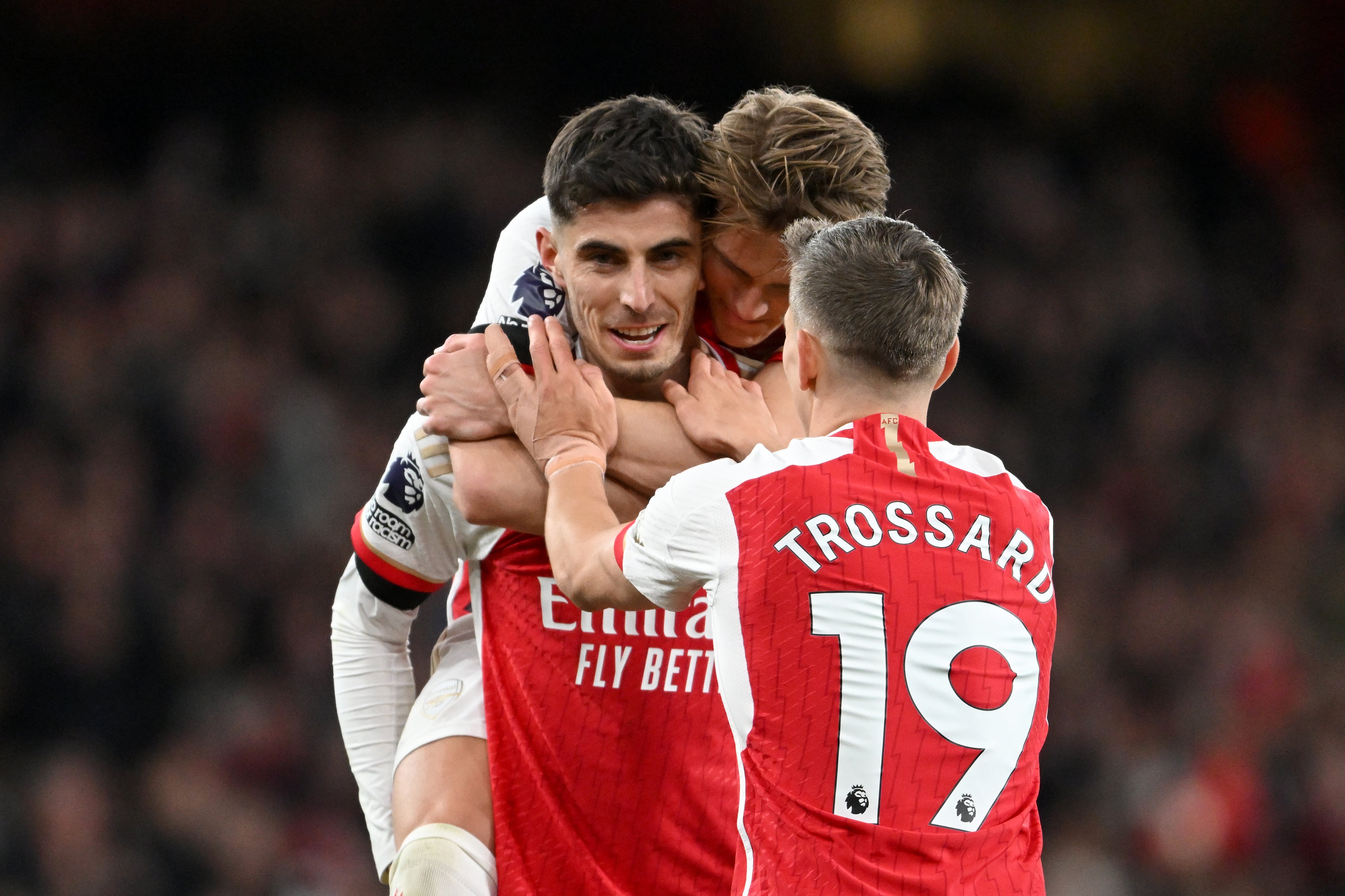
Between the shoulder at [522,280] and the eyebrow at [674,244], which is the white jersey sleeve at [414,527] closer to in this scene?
the shoulder at [522,280]

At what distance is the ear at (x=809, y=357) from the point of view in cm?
254

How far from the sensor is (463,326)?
30.4 ft

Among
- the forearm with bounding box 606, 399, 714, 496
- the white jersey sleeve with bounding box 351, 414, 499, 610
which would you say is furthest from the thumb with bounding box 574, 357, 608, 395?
the white jersey sleeve with bounding box 351, 414, 499, 610

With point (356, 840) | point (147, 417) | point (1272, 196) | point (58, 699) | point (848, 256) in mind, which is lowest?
point (356, 840)

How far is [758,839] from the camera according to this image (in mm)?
2404

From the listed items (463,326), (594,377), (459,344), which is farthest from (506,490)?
(463,326)

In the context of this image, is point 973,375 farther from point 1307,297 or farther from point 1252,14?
point 1252,14

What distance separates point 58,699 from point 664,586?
591 cm

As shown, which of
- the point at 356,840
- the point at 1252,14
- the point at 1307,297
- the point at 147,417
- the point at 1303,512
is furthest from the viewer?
the point at 1252,14

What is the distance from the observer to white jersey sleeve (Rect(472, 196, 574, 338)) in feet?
11.0

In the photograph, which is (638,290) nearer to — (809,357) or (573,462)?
(573,462)

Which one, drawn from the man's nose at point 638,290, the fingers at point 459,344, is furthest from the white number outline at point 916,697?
the fingers at point 459,344

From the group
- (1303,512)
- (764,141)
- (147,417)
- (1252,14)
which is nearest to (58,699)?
(147,417)

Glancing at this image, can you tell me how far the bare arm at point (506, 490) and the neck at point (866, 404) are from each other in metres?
0.62
